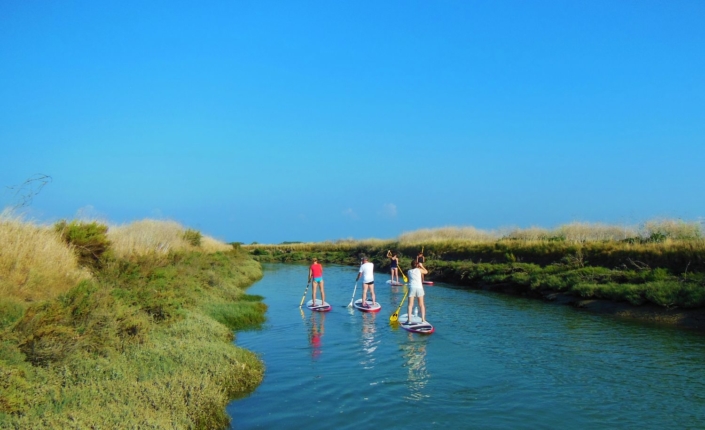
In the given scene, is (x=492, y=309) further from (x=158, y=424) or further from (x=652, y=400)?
(x=158, y=424)

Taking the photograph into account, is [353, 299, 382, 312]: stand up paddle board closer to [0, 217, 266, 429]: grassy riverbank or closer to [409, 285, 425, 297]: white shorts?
[409, 285, 425, 297]: white shorts

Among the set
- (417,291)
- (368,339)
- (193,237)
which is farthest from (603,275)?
(193,237)

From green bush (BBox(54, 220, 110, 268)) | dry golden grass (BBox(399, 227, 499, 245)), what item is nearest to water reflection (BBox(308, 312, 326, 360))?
green bush (BBox(54, 220, 110, 268))

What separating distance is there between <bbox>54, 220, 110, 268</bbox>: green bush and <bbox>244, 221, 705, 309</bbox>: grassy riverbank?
64.6ft

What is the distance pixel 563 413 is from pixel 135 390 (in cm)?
729

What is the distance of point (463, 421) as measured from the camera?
917 cm

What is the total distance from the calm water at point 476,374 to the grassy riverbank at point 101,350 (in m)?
0.95

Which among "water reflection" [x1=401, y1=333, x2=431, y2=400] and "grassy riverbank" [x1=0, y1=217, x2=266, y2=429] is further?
"water reflection" [x1=401, y1=333, x2=431, y2=400]

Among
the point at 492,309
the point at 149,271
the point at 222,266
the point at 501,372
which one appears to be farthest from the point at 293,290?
the point at 501,372

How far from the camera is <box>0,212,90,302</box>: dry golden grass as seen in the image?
37.5 ft

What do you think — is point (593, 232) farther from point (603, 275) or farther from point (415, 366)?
point (415, 366)

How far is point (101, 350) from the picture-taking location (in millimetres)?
9367

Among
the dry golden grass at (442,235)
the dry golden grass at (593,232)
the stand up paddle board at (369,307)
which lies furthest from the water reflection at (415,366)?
the dry golden grass at (442,235)

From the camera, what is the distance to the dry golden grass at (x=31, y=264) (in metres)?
11.4
